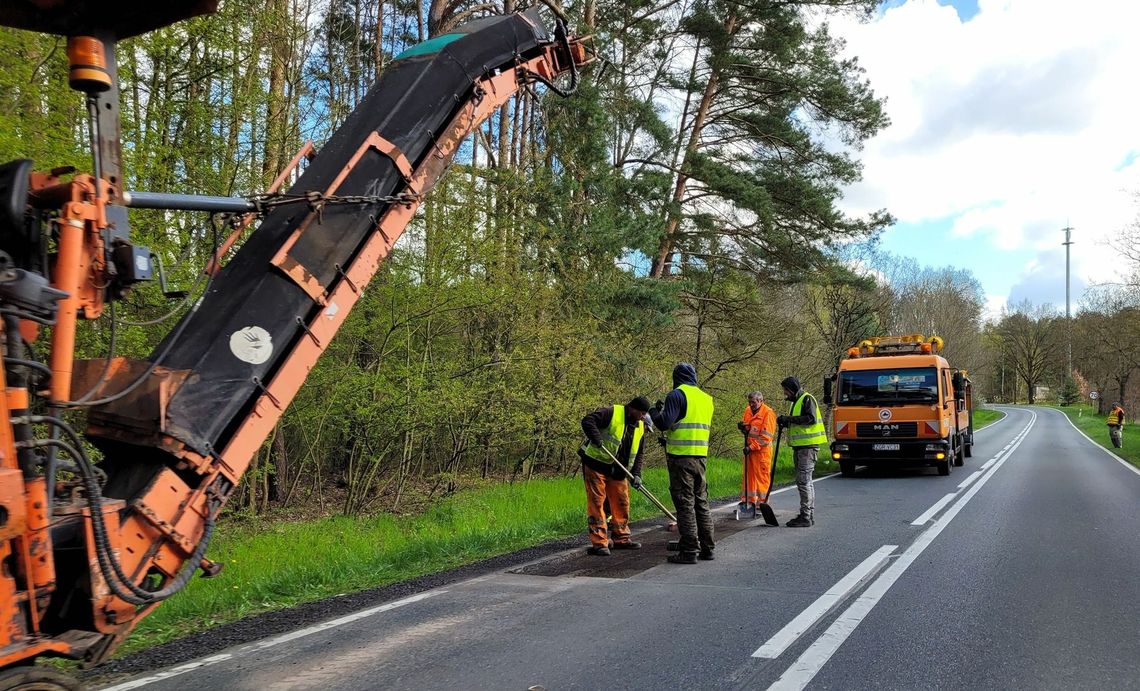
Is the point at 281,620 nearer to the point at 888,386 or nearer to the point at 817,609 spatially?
the point at 817,609

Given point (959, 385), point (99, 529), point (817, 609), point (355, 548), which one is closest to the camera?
point (99, 529)

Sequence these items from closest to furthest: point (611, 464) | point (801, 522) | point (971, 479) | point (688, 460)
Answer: point (688, 460)
point (611, 464)
point (801, 522)
point (971, 479)

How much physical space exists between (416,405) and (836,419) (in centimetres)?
947

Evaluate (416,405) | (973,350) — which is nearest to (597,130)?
(416,405)

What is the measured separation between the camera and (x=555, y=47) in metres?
6.14

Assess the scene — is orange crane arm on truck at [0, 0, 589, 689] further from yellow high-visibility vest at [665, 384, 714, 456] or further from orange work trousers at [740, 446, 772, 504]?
orange work trousers at [740, 446, 772, 504]

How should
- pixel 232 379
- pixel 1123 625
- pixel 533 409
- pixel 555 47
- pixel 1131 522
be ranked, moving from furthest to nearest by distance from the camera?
pixel 533 409 < pixel 1131 522 < pixel 555 47 < pixel 1123 625 < pixel 232 379

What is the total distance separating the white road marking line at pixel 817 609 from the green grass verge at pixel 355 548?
336 centimetres

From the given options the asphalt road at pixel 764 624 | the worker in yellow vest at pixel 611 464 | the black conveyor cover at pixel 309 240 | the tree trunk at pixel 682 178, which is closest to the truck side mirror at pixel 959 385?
the tree trunk at pixel 682 178

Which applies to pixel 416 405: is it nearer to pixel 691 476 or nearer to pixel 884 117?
pixel 691 476

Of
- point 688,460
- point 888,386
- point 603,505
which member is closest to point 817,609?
point 688,460

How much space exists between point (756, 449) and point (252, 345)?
7.24 meters

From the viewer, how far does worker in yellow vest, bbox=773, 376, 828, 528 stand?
9.68 metres

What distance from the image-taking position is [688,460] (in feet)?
24.3
